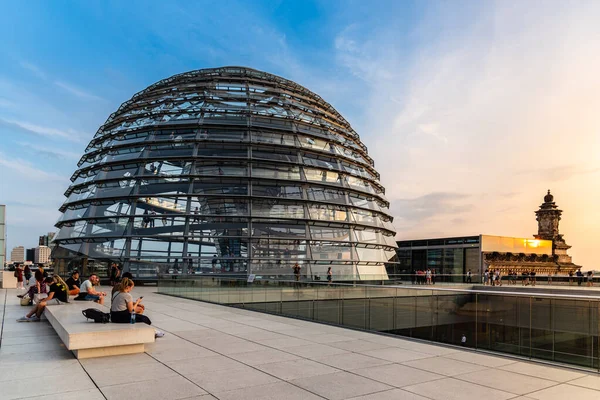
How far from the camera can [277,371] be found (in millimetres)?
7879

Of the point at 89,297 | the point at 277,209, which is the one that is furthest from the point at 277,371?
the point at 277,209

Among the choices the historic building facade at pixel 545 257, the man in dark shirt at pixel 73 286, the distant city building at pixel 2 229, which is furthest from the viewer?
the historic building facade at pixel 545 257

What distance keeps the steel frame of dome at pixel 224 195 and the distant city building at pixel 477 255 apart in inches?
1471

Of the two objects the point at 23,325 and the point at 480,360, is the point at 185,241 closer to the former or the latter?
the point at 23,325

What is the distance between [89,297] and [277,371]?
10.4 meters

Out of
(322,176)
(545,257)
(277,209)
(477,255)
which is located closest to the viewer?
(277,209)

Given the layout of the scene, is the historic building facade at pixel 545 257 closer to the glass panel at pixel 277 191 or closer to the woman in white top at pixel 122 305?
the glass panel at pixel 277 191

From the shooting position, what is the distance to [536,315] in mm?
9414

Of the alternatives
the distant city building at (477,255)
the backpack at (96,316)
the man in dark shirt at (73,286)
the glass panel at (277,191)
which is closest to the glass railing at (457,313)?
the man in dark shirt at (73,286)

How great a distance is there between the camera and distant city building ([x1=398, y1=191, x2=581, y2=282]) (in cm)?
7088

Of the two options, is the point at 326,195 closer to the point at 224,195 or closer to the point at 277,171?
the point at 277,171

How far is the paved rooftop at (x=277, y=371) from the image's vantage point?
6617 millimetres

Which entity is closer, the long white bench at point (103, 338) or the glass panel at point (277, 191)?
the long white bench at point (103, 338)

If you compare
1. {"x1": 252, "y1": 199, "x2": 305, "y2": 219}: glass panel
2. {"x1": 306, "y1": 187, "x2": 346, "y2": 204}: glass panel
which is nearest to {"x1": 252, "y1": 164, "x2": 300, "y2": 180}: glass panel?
{"x1": 306, "y1": 187, "x2": 346, "y2": 204}: glass panel
